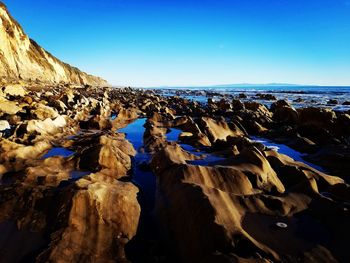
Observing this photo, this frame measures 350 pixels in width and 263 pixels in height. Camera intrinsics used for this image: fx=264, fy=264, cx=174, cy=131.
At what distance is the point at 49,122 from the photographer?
14.4 m

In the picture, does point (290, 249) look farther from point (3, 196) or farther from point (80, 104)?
point (80, 104)

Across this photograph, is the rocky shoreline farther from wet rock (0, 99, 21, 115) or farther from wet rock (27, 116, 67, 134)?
wet rock (0, 99, 21, 115)

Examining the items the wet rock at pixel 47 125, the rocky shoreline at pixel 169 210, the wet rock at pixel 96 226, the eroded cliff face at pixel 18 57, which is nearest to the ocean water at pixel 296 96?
the rocky shoreline at pixel 169 210

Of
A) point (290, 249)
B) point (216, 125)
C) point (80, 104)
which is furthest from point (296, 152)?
point (80, 104)

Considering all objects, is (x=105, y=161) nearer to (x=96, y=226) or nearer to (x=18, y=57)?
(x=96, y=226)

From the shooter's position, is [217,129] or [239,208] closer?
[239,208]

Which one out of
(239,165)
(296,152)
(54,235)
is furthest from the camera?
(296,152)

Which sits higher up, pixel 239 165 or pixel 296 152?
pixel 239 165

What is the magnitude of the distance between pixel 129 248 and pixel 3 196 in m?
3.63

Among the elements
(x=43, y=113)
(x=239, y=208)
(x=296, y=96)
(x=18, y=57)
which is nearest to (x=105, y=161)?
(x=239, y=208)

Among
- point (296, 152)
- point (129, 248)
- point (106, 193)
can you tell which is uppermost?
point (106, 193)

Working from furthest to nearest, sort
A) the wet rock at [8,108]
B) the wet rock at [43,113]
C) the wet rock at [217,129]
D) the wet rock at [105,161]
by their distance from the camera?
the wet rock at [8,108] → the wet rock at [217,129] → the wet rock at [43,113] → the wet rock at [105,161]

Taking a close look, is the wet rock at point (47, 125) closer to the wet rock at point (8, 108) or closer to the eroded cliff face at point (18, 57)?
the wet rock at point (8, 108)

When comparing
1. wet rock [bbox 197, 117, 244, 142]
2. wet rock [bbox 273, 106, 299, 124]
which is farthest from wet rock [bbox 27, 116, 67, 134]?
wet rock [bbox 273, 106, 299, 124]
